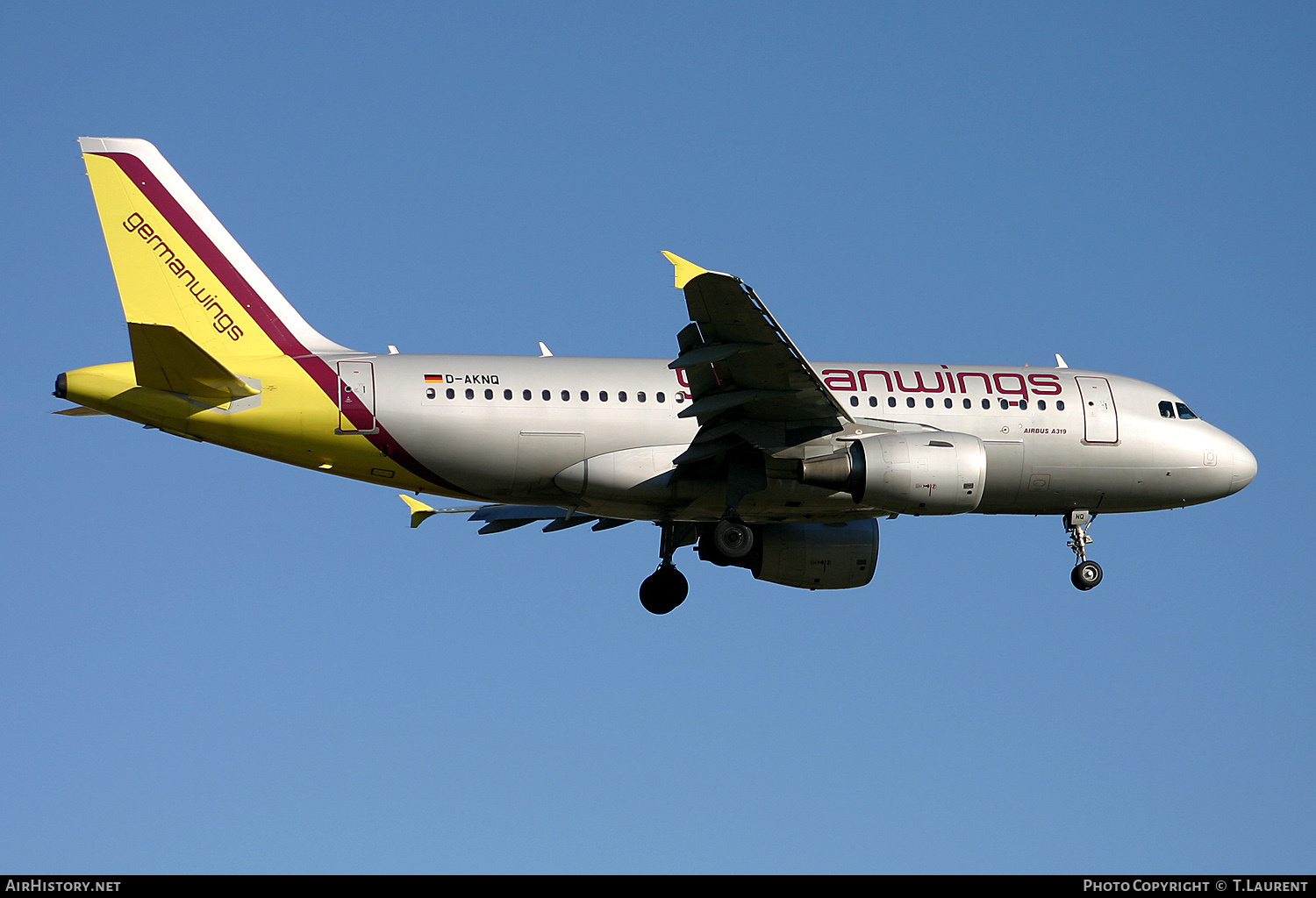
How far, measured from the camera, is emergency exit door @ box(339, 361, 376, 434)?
2572 centimetres

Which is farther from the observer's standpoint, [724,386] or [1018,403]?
[1018,403]

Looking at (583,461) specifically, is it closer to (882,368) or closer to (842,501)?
(842,501)

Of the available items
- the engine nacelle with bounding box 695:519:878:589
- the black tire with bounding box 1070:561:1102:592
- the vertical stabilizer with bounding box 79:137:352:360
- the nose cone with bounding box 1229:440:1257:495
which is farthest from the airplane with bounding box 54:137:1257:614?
the nose cone with bounding box 1229:440:1257:495

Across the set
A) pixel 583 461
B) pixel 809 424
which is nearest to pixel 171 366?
pixel 583 461

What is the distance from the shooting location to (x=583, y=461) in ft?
86.6

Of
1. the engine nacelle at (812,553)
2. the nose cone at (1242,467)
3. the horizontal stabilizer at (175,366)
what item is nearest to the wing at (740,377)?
the engine nacelle at (812,553)

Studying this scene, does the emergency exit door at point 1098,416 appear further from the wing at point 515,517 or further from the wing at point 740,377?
the wing at point 515,517

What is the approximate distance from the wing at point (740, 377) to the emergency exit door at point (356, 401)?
18.3 ft

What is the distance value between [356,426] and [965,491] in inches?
432

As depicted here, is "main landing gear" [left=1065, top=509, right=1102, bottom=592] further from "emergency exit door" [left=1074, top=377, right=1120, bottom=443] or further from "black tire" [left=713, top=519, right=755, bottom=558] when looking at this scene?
"black tire" [left=713, top=519, right=755, bottom=558]

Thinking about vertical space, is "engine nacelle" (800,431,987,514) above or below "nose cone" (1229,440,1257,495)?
below

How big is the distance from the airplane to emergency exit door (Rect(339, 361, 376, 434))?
32 millimetres

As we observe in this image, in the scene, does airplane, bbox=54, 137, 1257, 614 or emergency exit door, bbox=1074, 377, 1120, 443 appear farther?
emergency exit door, bbox=1074, 377, 1120, 443
